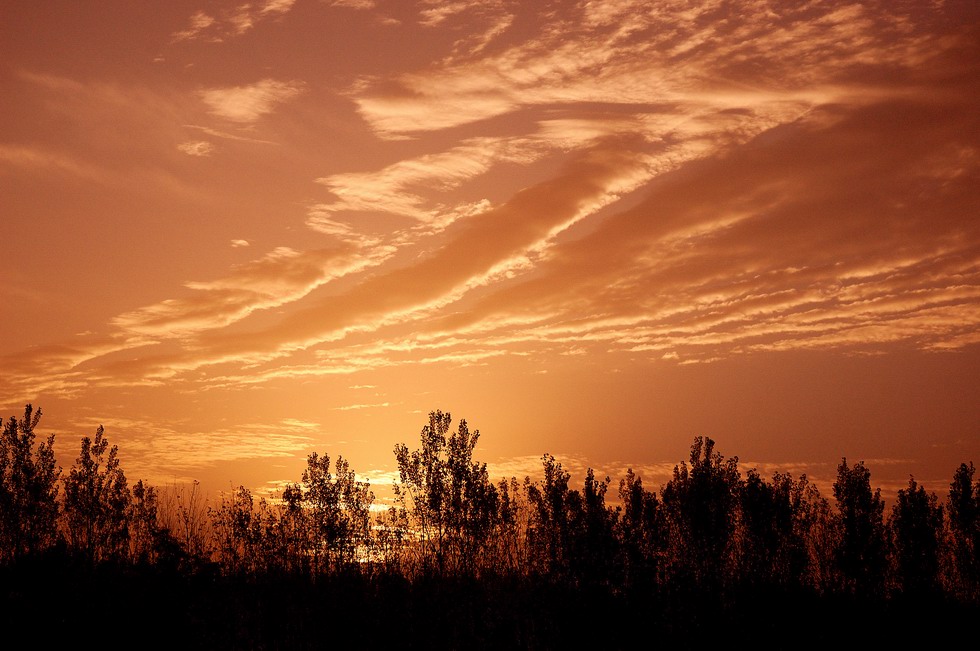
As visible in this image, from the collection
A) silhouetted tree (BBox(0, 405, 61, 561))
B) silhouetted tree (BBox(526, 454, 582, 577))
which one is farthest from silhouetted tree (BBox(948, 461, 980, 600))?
silhouetted tree (BBox(0, 405, 61, 561))

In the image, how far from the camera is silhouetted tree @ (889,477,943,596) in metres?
75.1

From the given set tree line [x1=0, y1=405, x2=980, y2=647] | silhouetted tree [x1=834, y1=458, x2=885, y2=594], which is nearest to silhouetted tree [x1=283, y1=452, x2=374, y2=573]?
tree line [x1=0, y1=405, x2=980, y2=647]

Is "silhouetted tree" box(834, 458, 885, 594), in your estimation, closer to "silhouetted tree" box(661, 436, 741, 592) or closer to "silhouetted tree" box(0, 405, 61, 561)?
"silhouetted tree" box(661, 436, 741, 592)

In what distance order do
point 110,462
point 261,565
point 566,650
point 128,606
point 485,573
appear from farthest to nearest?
point 110,462, point 485,573, point 261,565, point 128,606, point 566,650

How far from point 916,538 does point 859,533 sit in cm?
538

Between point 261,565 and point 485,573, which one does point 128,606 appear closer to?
point 261,565

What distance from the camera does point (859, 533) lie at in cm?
7731

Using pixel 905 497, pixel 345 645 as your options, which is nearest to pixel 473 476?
pixel 345 645

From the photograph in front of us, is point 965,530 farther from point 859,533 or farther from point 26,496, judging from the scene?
point 26,496

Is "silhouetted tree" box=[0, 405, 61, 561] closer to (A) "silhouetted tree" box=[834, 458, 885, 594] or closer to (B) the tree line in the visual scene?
(B) the tree line

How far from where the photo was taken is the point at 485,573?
71062mm

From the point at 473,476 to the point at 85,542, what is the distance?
34418 millimetres

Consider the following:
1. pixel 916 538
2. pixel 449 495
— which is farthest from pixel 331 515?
pixel 916 538

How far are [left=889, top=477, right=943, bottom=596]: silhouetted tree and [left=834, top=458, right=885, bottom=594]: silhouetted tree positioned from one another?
1.76 meters
